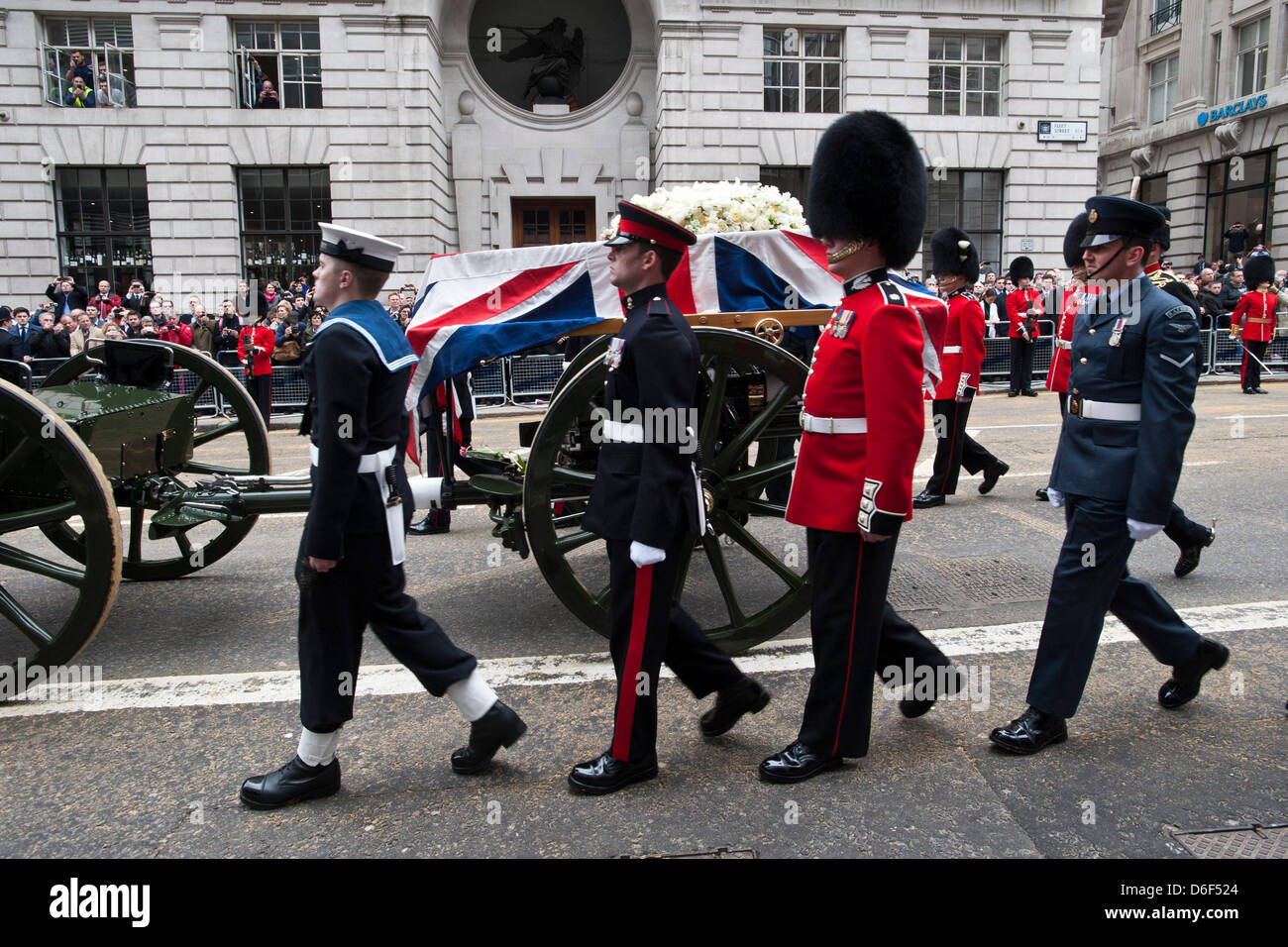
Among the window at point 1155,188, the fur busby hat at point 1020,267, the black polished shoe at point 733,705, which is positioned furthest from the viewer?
the window at point 1155,188

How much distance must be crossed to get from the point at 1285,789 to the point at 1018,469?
581 centimetres

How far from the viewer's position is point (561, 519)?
425 cm

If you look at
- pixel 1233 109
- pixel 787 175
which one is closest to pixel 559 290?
pixel 787 175

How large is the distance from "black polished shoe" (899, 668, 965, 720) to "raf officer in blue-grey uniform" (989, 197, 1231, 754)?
287 mm

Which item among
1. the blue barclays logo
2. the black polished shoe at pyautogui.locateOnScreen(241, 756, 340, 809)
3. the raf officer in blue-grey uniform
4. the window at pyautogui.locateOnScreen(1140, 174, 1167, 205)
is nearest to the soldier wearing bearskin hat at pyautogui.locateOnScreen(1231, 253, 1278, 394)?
the raf officer in blue-grey uniform

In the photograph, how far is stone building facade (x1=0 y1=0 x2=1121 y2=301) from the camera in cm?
2073

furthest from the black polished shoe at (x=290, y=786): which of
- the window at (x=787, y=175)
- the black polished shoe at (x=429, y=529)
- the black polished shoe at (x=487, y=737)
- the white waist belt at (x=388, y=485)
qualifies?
the window at (x=787, y=175)

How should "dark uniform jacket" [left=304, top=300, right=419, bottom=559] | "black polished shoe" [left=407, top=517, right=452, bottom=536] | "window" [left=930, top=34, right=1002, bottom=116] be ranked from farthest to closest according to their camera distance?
"window" [left=930, top=34, right=1002, bottom=116] < "black polished shoe" [left=407, top=517, right=452, bottom=536] < "dark uniform jacket" [left=304, top=300, right=419, bottom=559]

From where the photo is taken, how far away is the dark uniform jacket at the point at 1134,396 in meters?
3.14

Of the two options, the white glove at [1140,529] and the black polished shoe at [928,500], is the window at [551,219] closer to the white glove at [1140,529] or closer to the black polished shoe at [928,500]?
the black polished shoe at [928,500]

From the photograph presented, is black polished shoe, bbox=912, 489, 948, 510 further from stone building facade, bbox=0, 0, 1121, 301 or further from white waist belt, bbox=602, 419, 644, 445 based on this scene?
stone building facade, bbox=0, 0, 1121, 301

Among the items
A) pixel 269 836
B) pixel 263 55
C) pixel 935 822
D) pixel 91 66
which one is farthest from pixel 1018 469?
pixel 91 66

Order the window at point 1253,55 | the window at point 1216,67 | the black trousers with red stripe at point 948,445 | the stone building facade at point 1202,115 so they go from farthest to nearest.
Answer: the window at point 1216,67, the window at point 1253,55, the stone building facade at point 1202,115, the black trousers with red stripe at point 948,445

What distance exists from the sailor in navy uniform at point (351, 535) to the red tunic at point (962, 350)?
5.01m
